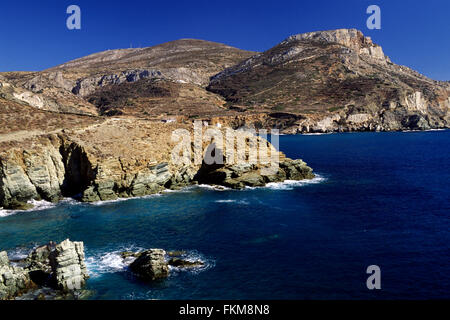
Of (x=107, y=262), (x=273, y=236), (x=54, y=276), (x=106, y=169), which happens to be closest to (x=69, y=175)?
(x=106, y=169)

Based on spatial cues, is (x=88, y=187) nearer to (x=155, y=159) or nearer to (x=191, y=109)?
(x=155, y=159)

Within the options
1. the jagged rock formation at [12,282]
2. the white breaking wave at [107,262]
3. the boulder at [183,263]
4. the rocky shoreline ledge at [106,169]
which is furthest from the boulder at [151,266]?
the rocky shoreline ledge at [106,169]

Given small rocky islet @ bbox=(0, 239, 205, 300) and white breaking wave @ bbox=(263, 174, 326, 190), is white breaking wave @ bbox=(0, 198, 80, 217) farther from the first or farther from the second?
white breaking wave @ bbox=(263, 174, 326, 190)

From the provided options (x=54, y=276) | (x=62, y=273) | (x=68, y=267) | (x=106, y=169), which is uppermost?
(x=106, y=169)

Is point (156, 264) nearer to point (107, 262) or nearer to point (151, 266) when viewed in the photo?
point (151, 266)

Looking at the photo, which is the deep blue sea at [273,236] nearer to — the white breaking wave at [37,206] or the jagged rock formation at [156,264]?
the jagged rock formation at [156,264]

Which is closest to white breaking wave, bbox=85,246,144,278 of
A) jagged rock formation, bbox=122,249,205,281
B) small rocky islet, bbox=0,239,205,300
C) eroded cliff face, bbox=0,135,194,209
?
jagged rock formation, bbox=122,249,205,281
